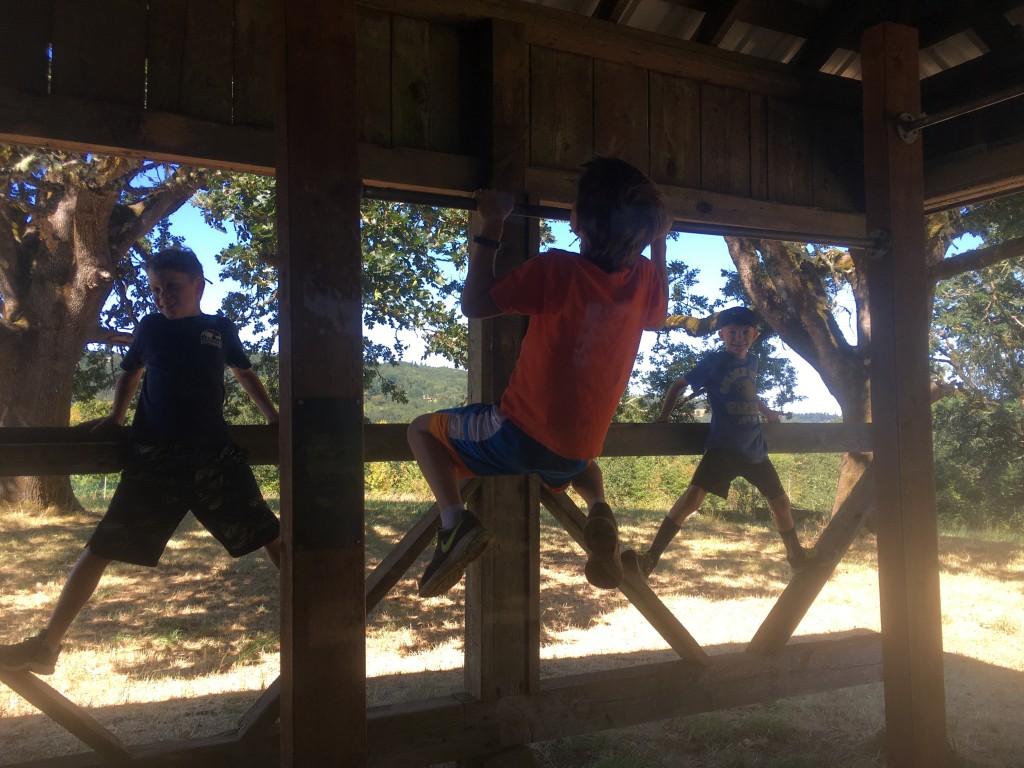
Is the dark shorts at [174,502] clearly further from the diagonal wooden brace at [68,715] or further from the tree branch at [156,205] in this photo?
the tree branch at [156,205]

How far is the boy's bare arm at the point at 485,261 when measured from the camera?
2.01 m

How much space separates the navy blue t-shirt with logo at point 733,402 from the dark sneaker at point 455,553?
1821 millimetres

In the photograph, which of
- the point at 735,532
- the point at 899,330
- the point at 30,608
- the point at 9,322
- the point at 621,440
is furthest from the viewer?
the point at 735,532

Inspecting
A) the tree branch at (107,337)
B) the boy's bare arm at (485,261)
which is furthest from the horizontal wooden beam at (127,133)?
the tree branch at (107,337)

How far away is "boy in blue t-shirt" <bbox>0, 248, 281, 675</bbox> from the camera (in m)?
2.61

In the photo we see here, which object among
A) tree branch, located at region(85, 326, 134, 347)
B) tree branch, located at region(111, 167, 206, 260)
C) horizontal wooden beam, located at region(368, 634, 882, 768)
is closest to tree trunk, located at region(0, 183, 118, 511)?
tree branch, located at region(85, 326, 134, 347)

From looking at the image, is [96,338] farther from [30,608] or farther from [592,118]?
[592,118]

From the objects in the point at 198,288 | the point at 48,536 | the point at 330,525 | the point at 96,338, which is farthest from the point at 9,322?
the point at 330,525

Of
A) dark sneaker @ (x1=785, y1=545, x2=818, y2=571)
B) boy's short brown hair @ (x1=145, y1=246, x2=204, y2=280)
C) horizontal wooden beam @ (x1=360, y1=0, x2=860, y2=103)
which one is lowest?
dark sneaker @ (x1=785, y1=545, x2=818, y2=571)

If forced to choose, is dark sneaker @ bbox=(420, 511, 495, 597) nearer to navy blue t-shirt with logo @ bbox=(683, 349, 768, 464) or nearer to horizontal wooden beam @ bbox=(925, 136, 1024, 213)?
navy blue t-shirt with logo @ bbox=(683, 349, 768, 464)

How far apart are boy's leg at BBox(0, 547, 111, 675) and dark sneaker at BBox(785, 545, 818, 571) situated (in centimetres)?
292

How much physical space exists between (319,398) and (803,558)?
288cm

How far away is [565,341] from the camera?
202 cm

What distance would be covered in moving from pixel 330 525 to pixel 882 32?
2.50 m
